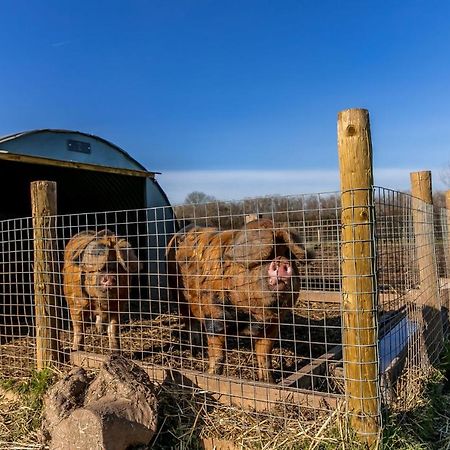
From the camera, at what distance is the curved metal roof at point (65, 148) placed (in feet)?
28.2

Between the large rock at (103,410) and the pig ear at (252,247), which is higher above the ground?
the pig ear at (252,247)

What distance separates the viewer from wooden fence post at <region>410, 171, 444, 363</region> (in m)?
5.77

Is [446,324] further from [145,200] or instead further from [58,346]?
[145,200]

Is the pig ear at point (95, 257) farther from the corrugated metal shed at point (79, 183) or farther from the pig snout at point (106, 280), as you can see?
the corrugated metal shed at point (79, 183)

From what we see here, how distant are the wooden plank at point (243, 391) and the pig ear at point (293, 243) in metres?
1.19

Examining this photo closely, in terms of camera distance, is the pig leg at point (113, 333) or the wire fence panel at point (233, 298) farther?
the pig leg at point (113, 333)

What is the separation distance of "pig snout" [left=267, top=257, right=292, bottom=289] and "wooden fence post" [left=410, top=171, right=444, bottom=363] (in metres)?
1.93

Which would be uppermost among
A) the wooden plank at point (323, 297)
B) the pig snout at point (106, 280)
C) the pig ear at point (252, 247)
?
the pig ear at point (252, 247)

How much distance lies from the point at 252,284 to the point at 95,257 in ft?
8.88

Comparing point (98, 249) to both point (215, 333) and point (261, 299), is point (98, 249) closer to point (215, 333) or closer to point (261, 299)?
→ point (215, 333)

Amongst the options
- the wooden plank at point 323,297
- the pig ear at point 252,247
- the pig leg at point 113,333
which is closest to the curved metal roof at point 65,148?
the pig leg at point 113,333

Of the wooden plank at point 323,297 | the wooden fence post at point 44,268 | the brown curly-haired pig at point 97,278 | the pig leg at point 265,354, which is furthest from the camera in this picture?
the wooden plank at point 323,297

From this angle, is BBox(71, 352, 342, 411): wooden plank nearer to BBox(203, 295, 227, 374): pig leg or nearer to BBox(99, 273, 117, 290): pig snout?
BBox(203, 295, 227, 374): pig leg

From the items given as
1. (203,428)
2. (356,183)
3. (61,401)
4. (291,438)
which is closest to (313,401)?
(291,438)
